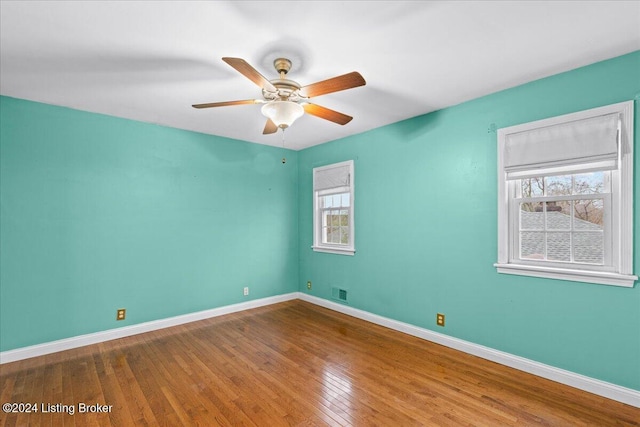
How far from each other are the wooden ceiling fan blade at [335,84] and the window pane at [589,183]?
2.03m

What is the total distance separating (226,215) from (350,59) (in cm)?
292

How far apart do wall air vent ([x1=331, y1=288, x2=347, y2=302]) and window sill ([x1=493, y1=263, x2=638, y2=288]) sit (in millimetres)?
2148


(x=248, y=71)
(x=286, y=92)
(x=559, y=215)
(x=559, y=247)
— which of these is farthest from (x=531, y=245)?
(x=248, y=71)

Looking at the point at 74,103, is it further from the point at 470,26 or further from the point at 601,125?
the point at 601,125

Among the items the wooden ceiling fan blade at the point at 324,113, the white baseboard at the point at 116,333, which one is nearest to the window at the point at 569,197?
the wooden ceiling fan blade at the point at 324,113

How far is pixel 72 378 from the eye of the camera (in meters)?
2.68

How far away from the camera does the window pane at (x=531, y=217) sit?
2.79m

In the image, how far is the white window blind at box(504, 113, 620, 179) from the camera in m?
2.36

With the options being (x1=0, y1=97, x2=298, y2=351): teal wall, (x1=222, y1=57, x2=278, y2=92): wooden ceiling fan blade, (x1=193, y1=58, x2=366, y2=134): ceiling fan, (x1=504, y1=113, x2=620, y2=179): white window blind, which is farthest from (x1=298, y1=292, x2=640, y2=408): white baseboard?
(x1=222, y1=57, x2=278, y2=92): wooden ceiling fan blade

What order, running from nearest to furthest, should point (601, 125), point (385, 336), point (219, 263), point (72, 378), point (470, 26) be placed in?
1. point (470, 26)
2. point (601, 125)
3. point (72, 378)
4. point (385, 336)
5. point (219, 263)

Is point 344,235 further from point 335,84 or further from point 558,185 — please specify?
point 335,84

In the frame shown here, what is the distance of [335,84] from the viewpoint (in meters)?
2.10

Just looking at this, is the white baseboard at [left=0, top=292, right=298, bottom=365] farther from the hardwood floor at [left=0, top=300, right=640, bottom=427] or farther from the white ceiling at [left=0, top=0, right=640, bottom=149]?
the white ceiling at [left=0, top=0, right=640, bottom=149]

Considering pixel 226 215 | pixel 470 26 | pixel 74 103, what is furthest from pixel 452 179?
A: pixel 74 103
